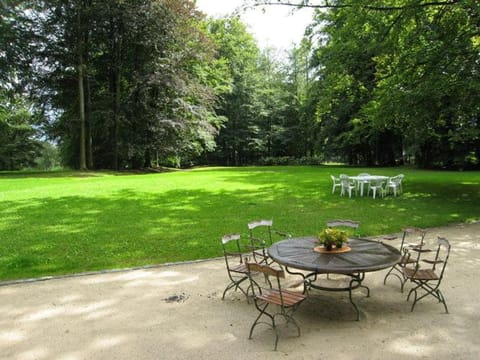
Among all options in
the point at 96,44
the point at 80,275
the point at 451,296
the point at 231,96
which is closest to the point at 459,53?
the point at 451,296

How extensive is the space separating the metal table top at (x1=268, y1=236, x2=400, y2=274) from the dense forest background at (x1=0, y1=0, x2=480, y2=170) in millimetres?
7556

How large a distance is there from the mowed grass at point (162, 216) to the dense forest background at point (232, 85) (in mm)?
3643

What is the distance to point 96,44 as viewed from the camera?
89.8 ft

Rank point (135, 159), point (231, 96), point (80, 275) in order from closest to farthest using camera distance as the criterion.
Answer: point (80, 275) < point (135, 159) < point (231, 96)

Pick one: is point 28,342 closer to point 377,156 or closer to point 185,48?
point 185,48

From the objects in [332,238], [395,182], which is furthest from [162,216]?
[395,182]

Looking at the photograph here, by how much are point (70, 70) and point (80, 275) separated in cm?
2487

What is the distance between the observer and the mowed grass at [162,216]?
7207mm

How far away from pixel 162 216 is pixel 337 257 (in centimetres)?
685

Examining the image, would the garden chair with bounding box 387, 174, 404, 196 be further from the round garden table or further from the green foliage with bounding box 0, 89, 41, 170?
the green foliage with bounding box 0, 89, 41, 170

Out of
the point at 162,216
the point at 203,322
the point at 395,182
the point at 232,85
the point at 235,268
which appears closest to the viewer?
the point at 203,322

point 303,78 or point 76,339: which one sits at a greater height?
point 303,78

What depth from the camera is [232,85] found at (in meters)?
42.4

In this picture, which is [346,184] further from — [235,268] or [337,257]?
[337,257]
